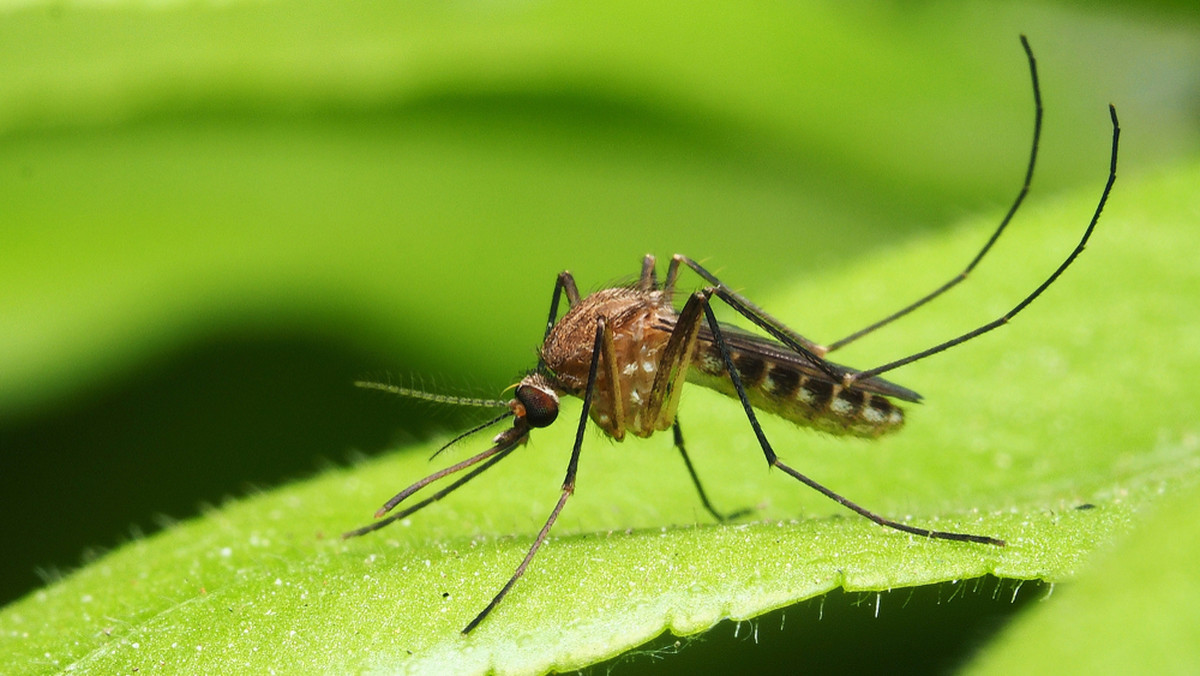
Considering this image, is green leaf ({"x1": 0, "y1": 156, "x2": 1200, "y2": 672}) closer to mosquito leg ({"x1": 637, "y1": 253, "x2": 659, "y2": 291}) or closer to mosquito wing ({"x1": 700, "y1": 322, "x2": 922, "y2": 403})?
mosquito wing ({"x1": 700, "y1": 322, "x2": 922, "y2": 403})

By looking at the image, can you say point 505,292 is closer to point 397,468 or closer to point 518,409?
point 397,468

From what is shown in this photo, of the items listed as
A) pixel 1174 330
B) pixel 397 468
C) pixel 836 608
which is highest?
pixel 1174 330

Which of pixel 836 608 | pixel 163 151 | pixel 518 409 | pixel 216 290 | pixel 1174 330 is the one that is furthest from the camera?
pixel 163 151

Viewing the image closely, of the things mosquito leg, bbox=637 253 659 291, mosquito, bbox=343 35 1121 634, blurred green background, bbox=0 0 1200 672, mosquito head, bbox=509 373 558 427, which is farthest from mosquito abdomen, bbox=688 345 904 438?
blurred green background, bbox=0 0 1200 672

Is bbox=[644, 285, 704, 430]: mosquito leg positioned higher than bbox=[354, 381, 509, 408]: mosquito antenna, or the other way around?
bbox=[644, 285, 704, 430]: mosquito leg

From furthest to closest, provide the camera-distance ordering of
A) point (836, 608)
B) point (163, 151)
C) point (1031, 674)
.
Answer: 1. point (163, 151)
2. point (836, 608)
3. point (1031, 674)

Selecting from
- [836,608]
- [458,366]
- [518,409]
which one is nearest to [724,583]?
[836,608]

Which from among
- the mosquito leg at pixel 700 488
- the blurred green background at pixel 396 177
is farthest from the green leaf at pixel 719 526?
the blurred green background at pixel 396 177
